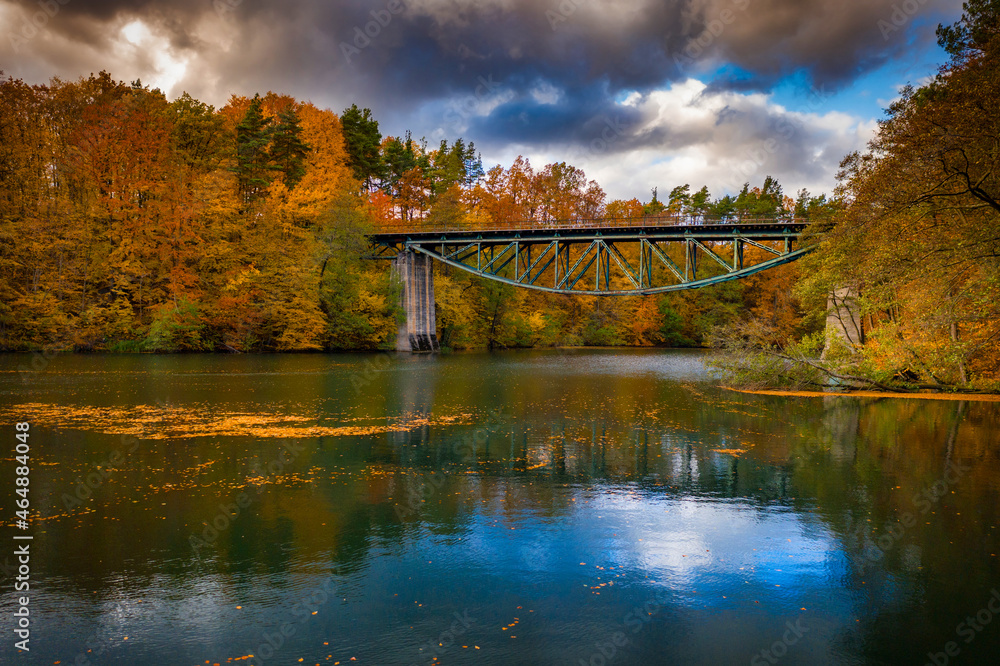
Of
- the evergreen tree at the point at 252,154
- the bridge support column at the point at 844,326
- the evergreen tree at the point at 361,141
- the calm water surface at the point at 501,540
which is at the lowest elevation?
the calm water surface at the point at 501,540

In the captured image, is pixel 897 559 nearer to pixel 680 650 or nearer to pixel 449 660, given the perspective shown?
pixel 680 650

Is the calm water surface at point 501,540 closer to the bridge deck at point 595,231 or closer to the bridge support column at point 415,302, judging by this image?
the bridge deck at point 595,231

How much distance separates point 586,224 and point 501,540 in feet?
127

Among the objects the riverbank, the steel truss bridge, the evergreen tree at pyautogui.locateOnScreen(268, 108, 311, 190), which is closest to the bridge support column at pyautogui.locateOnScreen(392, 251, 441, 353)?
the steel truss bridge

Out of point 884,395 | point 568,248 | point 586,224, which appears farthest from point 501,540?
point 568,248

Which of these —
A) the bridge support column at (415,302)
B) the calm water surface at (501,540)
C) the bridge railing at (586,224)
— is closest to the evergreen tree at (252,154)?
the bridge railing at (586,224)

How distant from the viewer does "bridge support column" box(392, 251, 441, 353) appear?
50.1 metres

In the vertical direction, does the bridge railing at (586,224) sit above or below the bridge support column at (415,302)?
above

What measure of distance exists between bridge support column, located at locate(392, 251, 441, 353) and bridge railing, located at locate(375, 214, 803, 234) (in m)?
2.59

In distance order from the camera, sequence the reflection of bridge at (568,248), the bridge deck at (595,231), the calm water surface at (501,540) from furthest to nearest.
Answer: the reflection of bridge at (568,248) < the bridge deck at (595,231) < the calm water surface at (501,540)

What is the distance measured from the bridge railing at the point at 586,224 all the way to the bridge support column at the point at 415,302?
259 centimetres

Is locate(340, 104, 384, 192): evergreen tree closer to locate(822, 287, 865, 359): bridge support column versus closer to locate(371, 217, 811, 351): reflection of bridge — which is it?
locate(371, 217, 811, 351): reflection of bridge

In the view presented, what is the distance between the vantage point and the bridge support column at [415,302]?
50.1 m

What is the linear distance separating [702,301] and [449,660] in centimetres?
7389
